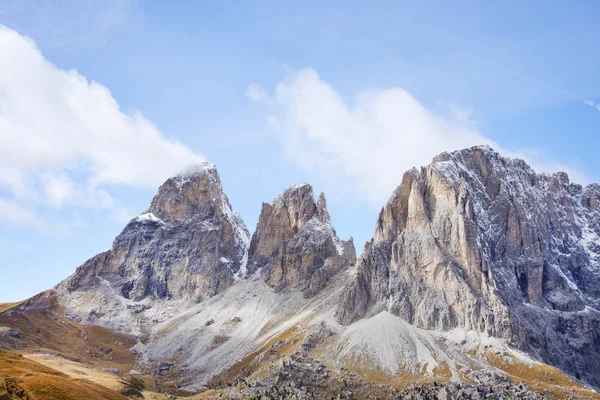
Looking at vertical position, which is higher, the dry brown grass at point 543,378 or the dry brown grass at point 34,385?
the dry brown grass at point 543,378

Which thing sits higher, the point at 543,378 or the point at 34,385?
the point at 543,378

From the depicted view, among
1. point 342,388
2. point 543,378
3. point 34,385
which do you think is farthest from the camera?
point 543,378

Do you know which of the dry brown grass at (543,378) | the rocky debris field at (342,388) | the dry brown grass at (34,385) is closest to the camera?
the dry brown grass at (34,385)

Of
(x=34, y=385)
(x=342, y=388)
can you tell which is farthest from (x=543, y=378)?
(x=34, y=385)

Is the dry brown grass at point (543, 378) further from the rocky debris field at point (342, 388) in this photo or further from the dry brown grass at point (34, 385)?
the dry brown grass at point (34, 385)

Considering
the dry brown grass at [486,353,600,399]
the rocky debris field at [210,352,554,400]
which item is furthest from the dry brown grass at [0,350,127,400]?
the dry brown grass at [486,353,600,399]

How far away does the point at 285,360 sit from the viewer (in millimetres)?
177750

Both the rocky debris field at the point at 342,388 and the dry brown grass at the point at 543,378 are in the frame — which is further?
the dry brown grass at the point at 543,378

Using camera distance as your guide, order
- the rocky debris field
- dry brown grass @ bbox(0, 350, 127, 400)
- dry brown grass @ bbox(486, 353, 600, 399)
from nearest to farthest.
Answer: dry brown grass @ bbox(0, 350, 127, 400) → the rocky debris field → dry brown grass @ bbox(486, 353, 600, 399)

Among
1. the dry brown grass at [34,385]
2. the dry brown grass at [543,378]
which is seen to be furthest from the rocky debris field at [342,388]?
the dry brown grass at [34,385]

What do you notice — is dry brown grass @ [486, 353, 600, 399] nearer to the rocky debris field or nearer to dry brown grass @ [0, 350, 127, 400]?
the rocky debris field

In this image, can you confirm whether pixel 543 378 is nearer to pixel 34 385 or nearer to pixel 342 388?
pixel 342 388

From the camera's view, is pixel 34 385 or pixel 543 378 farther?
pixel 543 378

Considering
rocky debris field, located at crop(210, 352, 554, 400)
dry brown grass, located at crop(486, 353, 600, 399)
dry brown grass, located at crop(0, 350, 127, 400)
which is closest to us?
dry brown grass, located at crop(0, 350, 127, 400)
